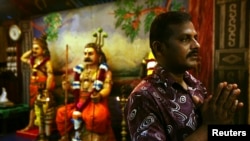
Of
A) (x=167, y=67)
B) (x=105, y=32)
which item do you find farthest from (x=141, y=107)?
(x=105, y=32)

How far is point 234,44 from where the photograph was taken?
2689 millimetres

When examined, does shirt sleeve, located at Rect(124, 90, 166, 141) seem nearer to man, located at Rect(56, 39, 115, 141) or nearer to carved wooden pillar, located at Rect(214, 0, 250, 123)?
carved wooden pillar, located at Rect(214, 0, 250, 123)

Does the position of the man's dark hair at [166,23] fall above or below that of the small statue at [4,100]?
above

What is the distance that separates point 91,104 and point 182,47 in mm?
2372

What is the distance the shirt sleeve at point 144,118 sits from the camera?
964 mm

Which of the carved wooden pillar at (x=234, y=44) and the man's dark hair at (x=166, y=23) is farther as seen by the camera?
the carved wooden pillar at (x=234, y=44)

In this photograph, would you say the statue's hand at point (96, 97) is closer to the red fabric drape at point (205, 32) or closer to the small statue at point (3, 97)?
the red fabric drape at point (205, 32)

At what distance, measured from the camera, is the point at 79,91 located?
349cm

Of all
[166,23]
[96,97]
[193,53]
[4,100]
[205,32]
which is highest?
[205,32]

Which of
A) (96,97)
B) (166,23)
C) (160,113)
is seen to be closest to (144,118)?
(160,113)

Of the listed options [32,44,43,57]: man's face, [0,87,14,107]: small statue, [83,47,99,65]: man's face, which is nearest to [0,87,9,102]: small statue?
[0,87,14,107]: small statue

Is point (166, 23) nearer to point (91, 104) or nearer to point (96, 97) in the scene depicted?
point (96, 97)

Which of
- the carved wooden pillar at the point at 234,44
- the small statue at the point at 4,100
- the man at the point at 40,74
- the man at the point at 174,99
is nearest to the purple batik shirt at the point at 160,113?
the man at the point at 174,99

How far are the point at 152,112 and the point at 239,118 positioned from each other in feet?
6.56
